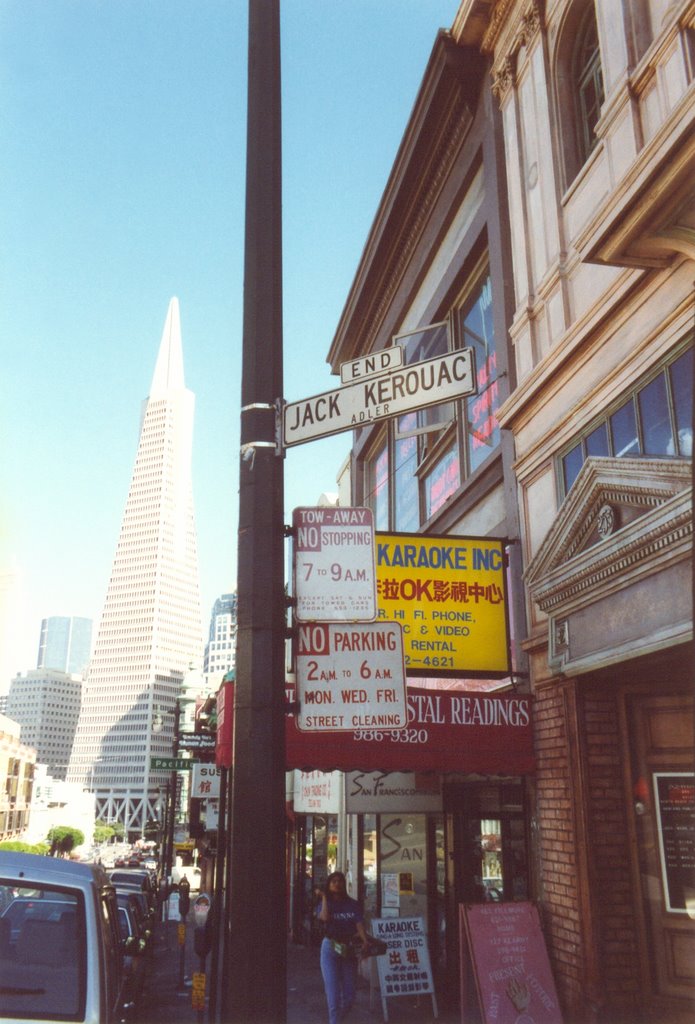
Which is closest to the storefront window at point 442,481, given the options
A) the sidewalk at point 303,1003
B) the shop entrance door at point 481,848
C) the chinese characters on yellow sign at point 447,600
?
the chinese characters on yellow sign at point 447,600

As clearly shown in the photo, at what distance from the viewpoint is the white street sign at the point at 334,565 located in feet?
13.7

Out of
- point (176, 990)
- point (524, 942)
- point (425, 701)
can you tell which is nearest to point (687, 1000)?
point (524, 942)

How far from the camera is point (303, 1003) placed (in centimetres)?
1199

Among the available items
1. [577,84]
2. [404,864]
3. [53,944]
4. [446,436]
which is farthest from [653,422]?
[404,864]

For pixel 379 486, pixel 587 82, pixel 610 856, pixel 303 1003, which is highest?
pixel 587 82

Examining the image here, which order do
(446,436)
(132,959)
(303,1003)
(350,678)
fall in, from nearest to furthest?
(350,678)
(132,959)
(303,1003)
(446,436)

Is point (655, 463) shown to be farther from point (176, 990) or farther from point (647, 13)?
point (176, 990)

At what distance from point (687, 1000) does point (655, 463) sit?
4372 millimetres

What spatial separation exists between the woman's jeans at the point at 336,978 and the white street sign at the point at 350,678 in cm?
658

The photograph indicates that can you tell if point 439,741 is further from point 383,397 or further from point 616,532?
point 383,397

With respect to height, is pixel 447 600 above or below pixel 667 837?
above

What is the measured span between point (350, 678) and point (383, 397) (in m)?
1.44

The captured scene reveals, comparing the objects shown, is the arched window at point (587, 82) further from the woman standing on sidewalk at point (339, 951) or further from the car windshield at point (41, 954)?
the car windshield at point (41, 954)

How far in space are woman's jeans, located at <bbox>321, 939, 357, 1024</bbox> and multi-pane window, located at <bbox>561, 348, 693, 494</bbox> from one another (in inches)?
228
